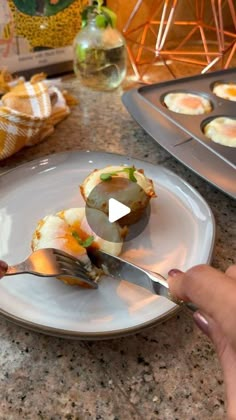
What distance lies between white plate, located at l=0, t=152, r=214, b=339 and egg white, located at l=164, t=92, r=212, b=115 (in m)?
0.17

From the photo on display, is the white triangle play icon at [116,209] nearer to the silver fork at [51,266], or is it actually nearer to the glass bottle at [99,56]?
the silver fork at [51,266]

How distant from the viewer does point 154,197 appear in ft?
2.07

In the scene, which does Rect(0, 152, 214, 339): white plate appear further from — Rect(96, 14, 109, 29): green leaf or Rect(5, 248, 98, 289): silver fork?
Rect(96, 14, 109, 29): green leaf

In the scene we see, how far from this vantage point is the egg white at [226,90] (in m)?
0.86

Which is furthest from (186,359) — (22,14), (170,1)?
(170,1)

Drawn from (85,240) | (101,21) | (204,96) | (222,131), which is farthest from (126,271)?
(101,21)

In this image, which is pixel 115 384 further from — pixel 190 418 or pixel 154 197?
pixel 154 197

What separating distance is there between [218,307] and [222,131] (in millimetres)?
486

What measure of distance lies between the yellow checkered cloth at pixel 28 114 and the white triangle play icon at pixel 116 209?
0.75 feet

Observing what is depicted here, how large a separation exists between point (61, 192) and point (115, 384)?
302 mm

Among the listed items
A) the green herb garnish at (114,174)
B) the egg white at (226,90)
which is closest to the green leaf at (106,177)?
the green herb garnish at (114,174)

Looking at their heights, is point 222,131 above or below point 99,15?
below

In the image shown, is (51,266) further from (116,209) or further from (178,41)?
(178,41)

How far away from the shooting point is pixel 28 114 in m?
0.76
